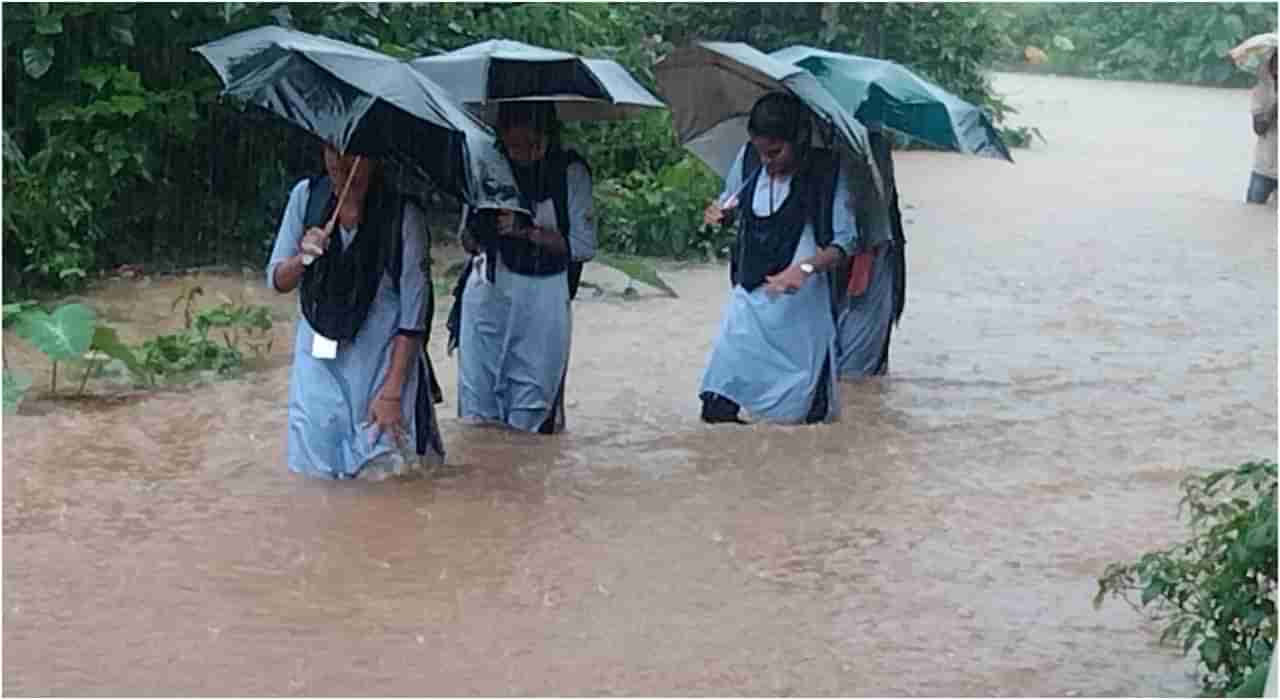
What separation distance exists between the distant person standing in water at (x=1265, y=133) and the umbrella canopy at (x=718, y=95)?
1027 cm

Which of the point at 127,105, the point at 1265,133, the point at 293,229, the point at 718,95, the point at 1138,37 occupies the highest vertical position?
the point at 718,95

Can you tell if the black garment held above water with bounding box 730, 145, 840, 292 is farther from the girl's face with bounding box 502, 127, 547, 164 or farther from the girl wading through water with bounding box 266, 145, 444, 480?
the girl wading through water with bounding box 266, 145, 444, 480

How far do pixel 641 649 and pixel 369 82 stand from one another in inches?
80.4

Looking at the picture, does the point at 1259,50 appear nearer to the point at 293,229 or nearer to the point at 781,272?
the point at 781,272

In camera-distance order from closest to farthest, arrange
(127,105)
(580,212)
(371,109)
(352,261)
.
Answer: (371,109), (352,261), (580,212), (127,105)

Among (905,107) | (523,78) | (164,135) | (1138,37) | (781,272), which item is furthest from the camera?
(1138,37)

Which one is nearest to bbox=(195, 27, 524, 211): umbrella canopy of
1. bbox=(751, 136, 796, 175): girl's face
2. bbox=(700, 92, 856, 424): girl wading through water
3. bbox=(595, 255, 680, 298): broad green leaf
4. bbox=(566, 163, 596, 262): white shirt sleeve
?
bbox=(566, 163, 596, 262): white shirt sleeve

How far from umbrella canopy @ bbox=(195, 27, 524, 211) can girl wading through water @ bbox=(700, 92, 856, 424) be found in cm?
176

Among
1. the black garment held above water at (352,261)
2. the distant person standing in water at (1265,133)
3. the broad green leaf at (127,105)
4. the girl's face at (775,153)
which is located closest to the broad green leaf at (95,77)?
the broad green leaf at (127,105)

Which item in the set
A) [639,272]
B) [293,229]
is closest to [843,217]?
[293,229]

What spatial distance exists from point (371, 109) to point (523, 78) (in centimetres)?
115

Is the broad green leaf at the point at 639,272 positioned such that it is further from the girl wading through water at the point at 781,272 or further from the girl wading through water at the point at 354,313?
the girl wading through water at the point at 354,313

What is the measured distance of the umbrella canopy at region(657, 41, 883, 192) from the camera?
27.1 feet

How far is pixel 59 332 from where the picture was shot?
347 inches
